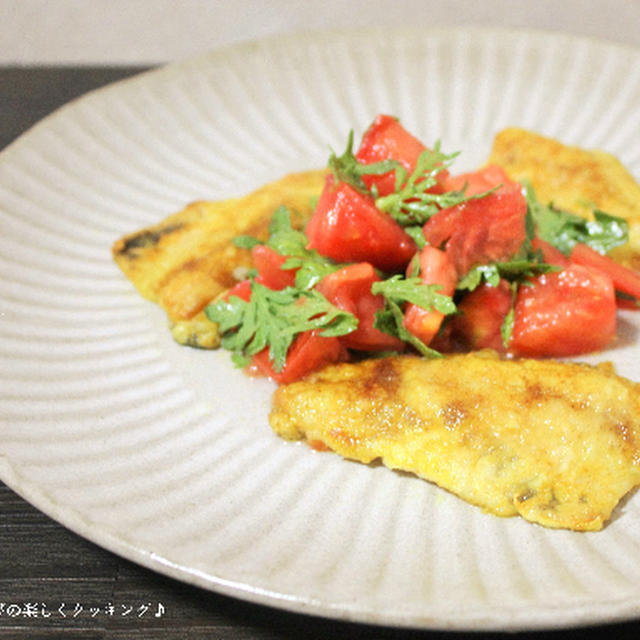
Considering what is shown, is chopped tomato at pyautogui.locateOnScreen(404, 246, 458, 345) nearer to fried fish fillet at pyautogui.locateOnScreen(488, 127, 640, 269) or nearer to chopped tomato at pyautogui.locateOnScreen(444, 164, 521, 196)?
chopped tomato at pyautogui.locateOnScreen(444, 164, 521, 196)

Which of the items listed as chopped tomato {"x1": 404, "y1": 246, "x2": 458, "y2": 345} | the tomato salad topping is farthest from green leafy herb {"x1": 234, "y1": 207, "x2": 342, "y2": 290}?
chopped tomato {"x1": 404, "y1": 246, "x2": 458, "y2": 345}

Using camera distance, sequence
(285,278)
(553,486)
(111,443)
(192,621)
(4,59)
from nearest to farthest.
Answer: (192,621), (553,486), (111,443), (285,278), (4,59)

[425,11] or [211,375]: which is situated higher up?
[425,11]

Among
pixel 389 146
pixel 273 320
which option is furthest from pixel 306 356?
pixel 389 146

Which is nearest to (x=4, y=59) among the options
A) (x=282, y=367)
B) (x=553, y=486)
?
(x=282, y=367)

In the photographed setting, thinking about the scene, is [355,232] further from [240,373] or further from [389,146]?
[240,373]

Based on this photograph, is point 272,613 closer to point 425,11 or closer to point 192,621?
point 192,621

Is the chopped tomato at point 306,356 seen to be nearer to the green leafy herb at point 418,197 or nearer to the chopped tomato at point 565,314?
the green leafy herb at point 418,197
